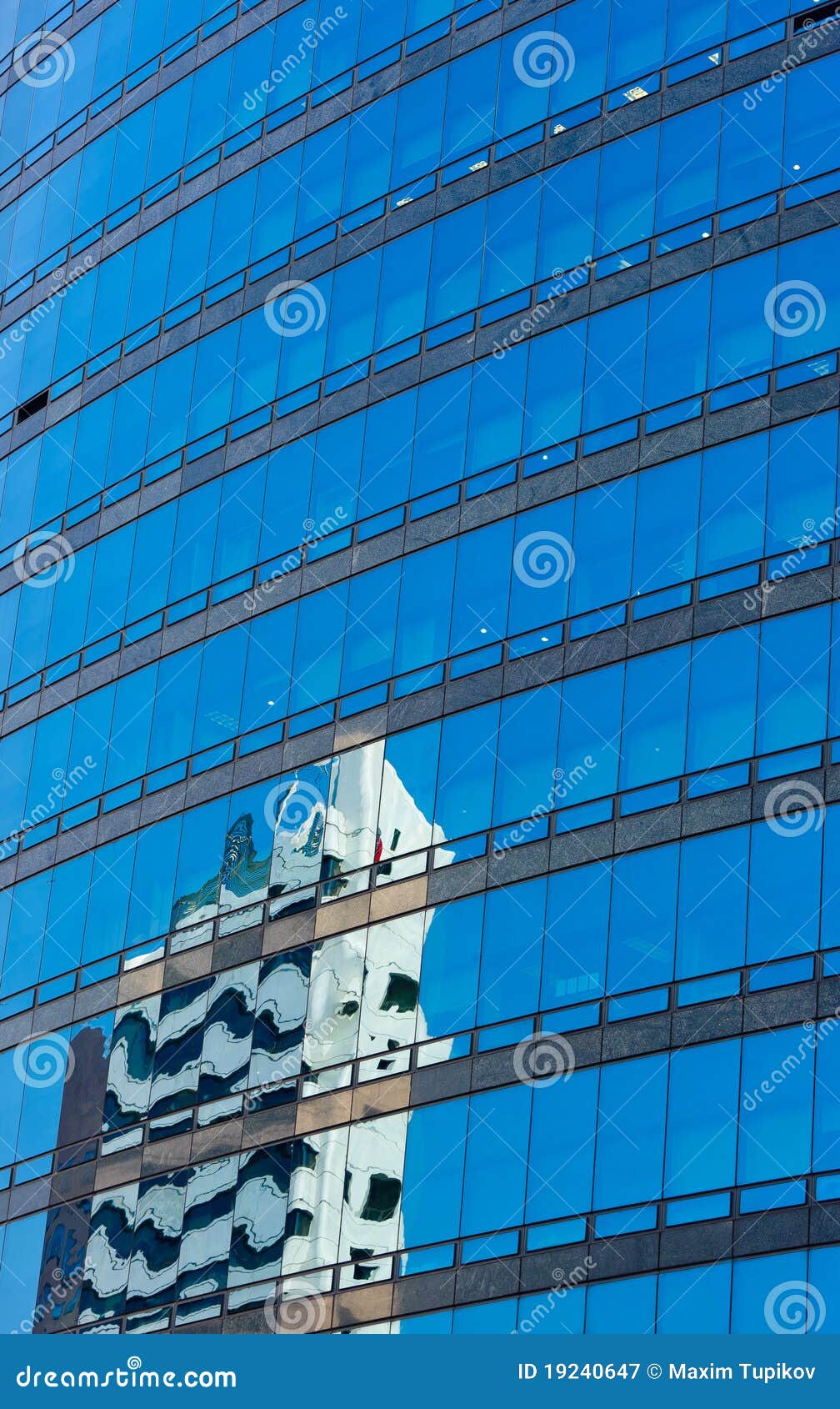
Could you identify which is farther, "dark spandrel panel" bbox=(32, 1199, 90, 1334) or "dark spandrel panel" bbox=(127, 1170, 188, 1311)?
"dark spandrel panel" bbox=(32, 1199, 90, 1334)

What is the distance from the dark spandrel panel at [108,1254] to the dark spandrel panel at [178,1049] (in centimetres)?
180

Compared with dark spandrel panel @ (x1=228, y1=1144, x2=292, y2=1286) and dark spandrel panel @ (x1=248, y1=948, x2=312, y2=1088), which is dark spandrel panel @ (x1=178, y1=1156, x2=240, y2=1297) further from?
dark spandrel panel @ (x1=248, y1=948, x2=312, y2=1088)

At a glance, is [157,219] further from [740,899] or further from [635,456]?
[740,899]

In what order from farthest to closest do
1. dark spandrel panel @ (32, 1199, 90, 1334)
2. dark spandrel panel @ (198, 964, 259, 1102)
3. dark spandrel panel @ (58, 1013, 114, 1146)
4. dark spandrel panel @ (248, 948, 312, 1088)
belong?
dark spandrel panel @ (58, 1013, 114, 1146) < dark spandrel panel @ (32, 1199, 90, 1334) < dark spandrel panel @ (198, 964, 259, 1102) < dark spandrel panel @ (248, 948, 312, 1088)

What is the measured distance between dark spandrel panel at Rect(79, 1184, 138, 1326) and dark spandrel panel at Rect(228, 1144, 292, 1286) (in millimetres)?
3015

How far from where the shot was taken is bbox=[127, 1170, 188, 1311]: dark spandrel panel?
40.8 metres

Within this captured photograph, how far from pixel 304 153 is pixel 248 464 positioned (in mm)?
7084

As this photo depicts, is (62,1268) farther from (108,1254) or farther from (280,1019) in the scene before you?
(280,1019)

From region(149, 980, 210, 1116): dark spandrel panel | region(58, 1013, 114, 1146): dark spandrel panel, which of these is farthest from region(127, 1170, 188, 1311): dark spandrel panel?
region(58, 1013, 114, 1146): dark spandrel panel

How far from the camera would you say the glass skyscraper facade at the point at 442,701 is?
115 feet

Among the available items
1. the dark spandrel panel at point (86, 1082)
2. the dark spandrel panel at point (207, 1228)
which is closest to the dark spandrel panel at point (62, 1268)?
the dark spandrel panel at point (86, 1082)

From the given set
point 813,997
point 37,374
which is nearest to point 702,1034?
point 813,997

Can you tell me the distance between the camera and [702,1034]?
34.6m

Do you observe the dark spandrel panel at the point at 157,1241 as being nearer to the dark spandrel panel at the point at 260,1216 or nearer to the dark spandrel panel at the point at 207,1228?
the dark spandrel panel at the point at 207,1228
